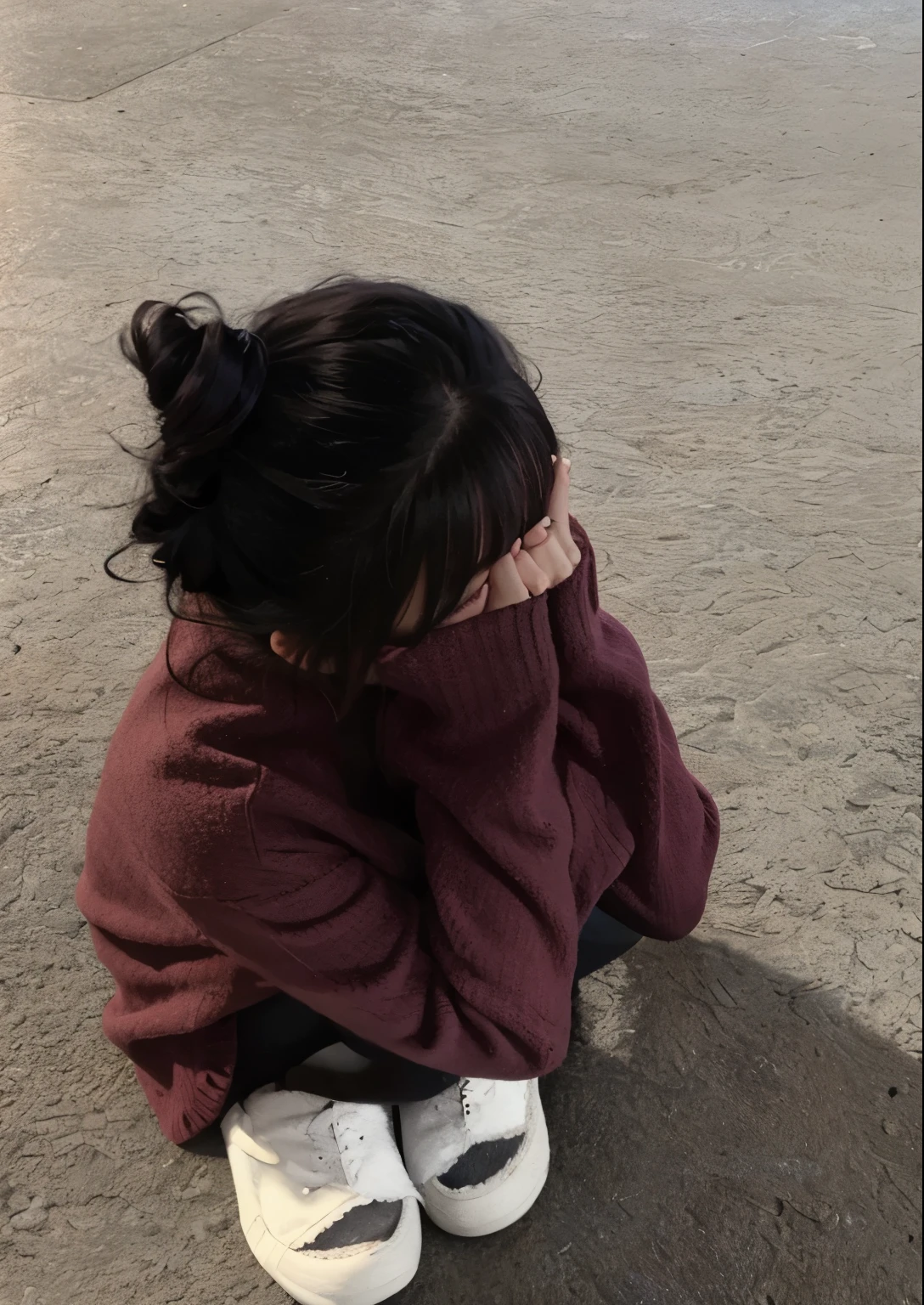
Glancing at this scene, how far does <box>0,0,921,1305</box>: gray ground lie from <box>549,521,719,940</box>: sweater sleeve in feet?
0.62

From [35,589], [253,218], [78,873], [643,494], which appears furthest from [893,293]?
[78,873]

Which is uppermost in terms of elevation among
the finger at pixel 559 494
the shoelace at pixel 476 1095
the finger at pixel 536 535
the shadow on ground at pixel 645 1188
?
the finger at pixel 559 494

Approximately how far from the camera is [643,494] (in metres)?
1.84

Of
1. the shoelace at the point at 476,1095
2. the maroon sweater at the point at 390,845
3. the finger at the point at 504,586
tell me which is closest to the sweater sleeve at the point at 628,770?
the maroon sweater at the point at 390,845

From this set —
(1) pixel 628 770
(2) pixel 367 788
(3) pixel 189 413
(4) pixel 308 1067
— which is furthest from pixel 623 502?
(3) pixel 189 413

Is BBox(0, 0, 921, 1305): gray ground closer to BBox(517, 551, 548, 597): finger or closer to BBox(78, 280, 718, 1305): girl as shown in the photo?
BBox(78, 280, 718, 1305): girl

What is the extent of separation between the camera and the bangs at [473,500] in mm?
672

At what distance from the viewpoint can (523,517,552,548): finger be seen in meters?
0.77

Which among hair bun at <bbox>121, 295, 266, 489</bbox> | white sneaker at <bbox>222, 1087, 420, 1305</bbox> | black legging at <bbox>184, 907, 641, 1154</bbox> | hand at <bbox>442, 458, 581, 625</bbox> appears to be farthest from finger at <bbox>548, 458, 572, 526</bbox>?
white sneaker at <bbox>222, 1087, 420, 1305</bbox>

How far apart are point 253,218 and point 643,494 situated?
144 centimetres

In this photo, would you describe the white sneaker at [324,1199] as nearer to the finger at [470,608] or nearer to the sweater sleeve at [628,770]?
the sweater sleeve at [628,770]

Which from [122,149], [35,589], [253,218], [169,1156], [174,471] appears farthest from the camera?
[122,149]

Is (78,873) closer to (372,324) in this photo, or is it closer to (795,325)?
(372,324)

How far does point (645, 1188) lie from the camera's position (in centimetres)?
103
